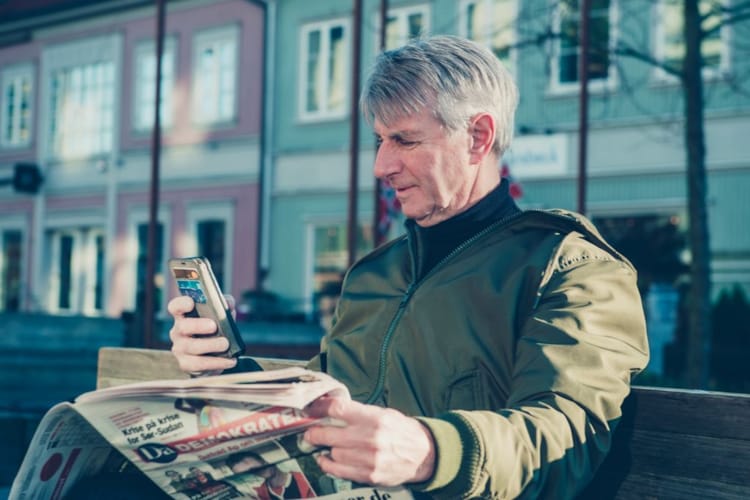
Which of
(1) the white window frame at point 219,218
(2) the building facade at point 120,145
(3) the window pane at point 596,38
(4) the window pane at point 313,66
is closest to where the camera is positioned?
(3) the window pane at point 596,38

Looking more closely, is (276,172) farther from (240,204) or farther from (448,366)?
(448,366)

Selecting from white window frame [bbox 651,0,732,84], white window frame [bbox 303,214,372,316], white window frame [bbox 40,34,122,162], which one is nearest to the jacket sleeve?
white window frame [bbox 651,0,732,84]

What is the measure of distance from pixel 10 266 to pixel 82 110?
12.0 feet

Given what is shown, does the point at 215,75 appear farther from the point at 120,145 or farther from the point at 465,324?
the point at 465,324

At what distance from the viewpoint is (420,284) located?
198 centimetres

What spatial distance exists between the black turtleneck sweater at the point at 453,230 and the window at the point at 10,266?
19.8 metres

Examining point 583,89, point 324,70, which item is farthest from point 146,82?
point 583,89

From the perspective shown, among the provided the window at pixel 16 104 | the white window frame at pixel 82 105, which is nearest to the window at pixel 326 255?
the white window frame at pixel 82 105

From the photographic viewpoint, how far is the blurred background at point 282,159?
6.84m

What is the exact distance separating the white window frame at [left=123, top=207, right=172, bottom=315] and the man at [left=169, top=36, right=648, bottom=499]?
52.5 ft

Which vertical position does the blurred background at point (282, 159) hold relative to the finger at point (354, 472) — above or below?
above

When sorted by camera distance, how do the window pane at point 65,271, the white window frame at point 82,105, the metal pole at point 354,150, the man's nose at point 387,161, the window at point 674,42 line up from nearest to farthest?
1. the man's nose at point 387,161
2. the metal pole at point 354,150
3. the window at point 674,42
4. the white window frame at point 82,105
5. the window pane at point 65,271

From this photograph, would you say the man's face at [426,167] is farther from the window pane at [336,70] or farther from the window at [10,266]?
the window at [10,266]

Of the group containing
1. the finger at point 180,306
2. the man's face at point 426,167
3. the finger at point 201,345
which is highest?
the man's face at point 426,167
